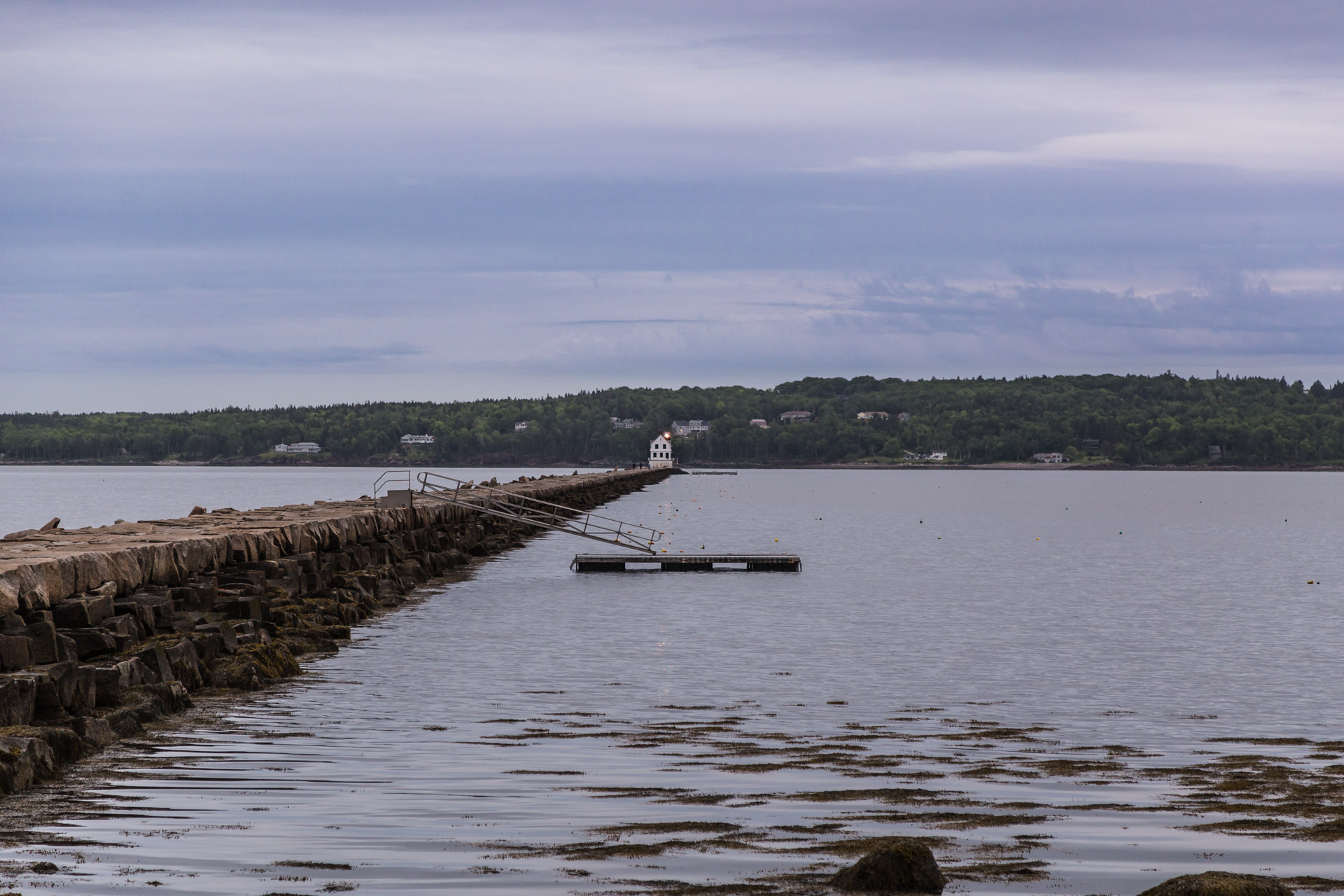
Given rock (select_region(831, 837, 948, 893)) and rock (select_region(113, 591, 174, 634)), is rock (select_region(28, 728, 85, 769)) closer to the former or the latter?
rock (select_region(113, 591, 174, 634))

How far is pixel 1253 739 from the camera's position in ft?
41.6

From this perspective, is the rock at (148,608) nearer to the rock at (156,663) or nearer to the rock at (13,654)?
the rock at (156,663)

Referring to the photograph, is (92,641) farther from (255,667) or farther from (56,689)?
(56,689)

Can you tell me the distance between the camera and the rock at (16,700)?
1075cm

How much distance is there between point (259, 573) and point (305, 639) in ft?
9.33

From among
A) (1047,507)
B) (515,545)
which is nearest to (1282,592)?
(515,545)

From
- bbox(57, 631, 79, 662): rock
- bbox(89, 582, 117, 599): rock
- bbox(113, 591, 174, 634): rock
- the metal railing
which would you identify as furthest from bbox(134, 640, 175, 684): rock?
the metal railing

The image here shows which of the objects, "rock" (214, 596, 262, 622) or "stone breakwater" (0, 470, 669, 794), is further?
"rock" (214, 596, 262, 622)

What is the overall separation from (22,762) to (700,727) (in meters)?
5.75

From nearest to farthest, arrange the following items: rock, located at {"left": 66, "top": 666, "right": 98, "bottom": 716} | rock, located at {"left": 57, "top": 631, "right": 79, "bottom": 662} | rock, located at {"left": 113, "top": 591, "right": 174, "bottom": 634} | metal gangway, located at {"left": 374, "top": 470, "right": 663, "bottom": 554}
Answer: rock, located at {"left": 66, "top": 666, "right": 98, "bottom": 716} → rock, located at {"left": 57, "top": 631, "right": 79, "bottom": 662} → rock, located at {"left": 113, "top": 591, "right": 174, "bottom": 634} → metal gangway, located at {"left": 374, "top": 470, "right": 663, "bottom": 554}

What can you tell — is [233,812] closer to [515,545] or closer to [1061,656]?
[1061,656]

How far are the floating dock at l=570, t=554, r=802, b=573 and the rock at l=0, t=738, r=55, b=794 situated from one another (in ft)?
81.0

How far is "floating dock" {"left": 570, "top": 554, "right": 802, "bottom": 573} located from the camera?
34750mm

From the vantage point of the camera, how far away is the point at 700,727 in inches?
519
